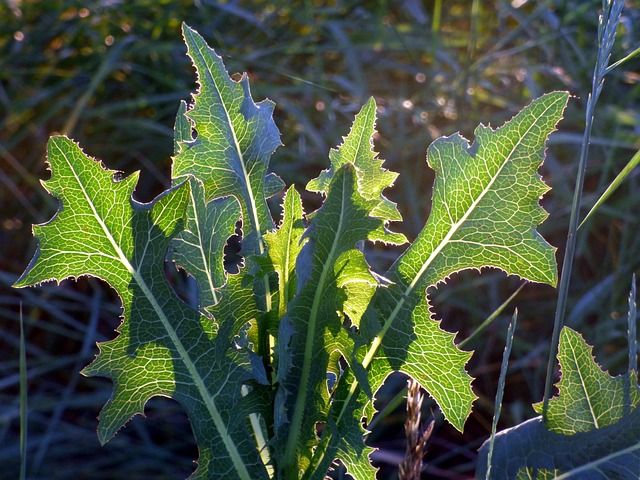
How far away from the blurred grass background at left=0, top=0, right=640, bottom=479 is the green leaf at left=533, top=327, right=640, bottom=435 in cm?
116

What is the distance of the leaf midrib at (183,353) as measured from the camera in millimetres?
609

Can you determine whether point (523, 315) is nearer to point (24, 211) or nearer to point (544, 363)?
point (544, 363)

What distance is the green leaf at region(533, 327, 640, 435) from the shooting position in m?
0.63

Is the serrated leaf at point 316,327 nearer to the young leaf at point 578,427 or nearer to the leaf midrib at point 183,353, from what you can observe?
the leaf midrib at point 183,353

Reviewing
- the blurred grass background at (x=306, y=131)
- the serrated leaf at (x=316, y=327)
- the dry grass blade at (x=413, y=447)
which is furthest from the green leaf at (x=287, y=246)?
the blurred grass background at (x=306, y=131)

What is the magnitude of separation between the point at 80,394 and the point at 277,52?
45.3 inches

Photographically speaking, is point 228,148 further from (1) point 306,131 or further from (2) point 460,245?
(1) point 306,131

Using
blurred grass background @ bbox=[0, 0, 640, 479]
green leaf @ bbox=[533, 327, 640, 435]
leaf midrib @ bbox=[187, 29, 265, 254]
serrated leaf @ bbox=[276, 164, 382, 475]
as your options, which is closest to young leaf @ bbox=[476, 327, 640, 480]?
green leaf @ bbox=[533, 327, 640, 435]

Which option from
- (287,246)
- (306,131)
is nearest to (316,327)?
(287,246)

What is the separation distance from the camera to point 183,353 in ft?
2.04

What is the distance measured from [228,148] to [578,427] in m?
0.37

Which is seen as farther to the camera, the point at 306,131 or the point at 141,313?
the point at 306,131

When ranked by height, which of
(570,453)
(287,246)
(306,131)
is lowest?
(570,453)

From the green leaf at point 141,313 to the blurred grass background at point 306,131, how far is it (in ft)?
3.91
